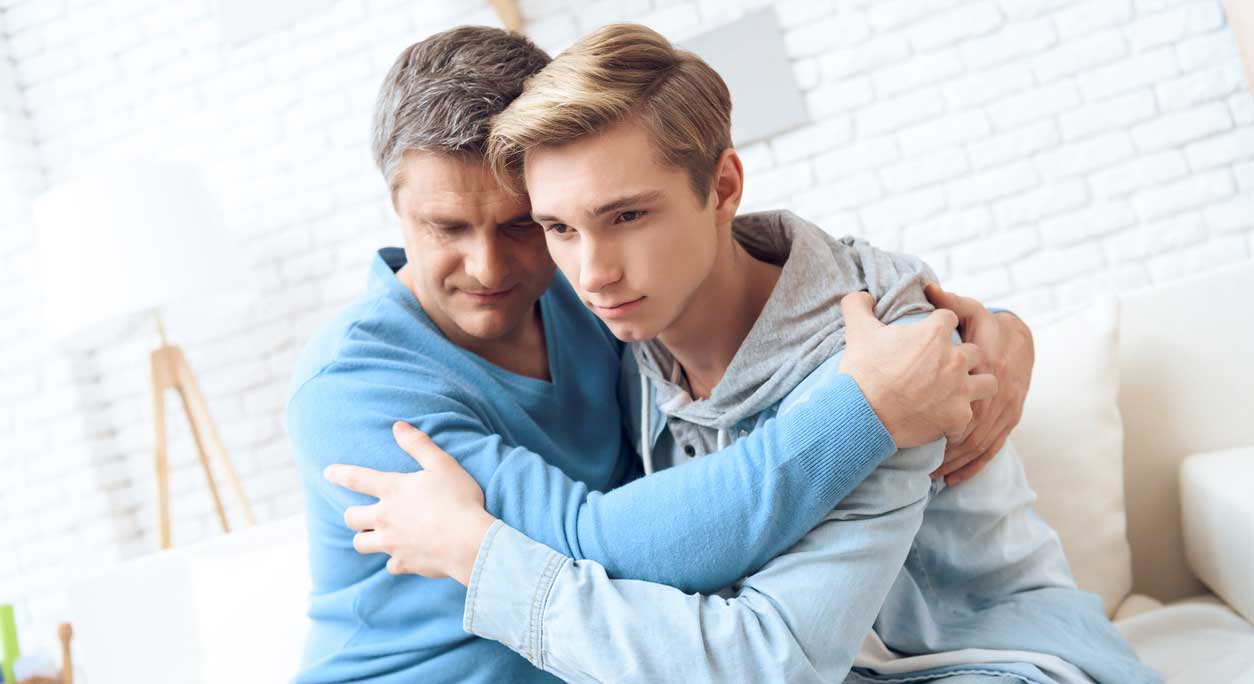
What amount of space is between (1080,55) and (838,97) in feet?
2.17

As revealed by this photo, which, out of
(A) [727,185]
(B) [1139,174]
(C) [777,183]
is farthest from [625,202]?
(B) [1139,174]

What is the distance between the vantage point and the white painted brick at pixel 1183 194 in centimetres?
273

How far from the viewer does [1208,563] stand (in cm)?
158

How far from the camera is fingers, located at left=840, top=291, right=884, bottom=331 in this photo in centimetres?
113

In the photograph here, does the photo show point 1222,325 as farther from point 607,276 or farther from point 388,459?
point 388,459

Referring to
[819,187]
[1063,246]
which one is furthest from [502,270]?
[1063,246]

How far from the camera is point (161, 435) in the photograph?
9.34 feet

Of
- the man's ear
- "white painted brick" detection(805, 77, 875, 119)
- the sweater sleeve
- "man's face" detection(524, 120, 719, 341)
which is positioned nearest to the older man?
the sweater sleeve

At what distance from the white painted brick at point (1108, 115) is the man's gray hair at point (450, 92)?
1973mm

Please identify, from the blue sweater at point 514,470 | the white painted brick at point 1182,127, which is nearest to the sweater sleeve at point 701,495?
the blue sweater at point 514,470

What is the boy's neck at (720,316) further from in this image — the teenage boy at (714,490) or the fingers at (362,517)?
the fingers at (362,517)

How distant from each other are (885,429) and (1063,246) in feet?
6.80

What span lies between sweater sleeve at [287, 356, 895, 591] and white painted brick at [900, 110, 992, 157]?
200cm

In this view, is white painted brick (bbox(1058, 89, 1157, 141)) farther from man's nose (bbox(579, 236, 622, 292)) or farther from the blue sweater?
man's nose (bbox(579, 236, 622, 292))
